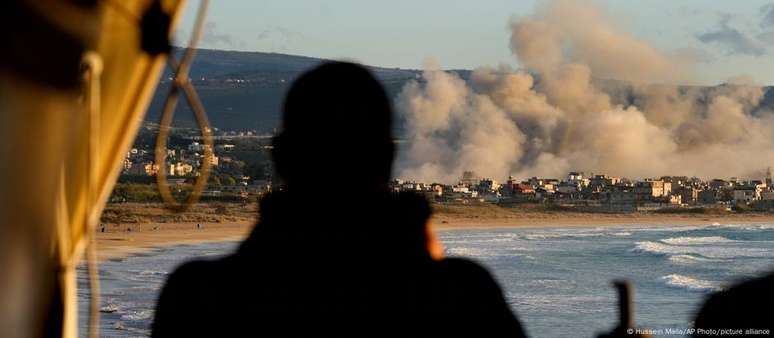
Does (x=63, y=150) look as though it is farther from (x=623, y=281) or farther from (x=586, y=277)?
(x=586, y=277)

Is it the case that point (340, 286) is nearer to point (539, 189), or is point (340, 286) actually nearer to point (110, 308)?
point (110, 308)

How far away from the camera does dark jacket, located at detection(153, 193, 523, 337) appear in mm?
1832

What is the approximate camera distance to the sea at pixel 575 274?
20.6 meters

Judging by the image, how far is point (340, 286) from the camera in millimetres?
1841

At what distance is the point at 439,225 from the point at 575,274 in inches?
1703

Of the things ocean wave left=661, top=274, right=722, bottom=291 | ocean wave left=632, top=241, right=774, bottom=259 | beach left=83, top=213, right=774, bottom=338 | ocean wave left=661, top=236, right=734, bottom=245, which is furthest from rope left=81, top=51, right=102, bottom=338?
ocean wave left=661, top=236, right=734, bottom=245

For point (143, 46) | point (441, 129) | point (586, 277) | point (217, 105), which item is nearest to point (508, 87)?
point (441, 129)

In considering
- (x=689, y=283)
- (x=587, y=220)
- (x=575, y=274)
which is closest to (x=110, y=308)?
(x=689, y=283)

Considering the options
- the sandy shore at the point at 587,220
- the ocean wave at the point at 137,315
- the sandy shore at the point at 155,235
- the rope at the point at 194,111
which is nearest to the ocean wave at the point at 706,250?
the sandy shore at the point at 155,235

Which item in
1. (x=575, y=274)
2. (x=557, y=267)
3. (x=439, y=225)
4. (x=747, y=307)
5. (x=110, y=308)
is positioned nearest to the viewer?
(x=747, y=307)

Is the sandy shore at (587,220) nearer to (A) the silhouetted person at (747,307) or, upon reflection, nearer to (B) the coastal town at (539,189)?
(B) the coastal town at (539,189)

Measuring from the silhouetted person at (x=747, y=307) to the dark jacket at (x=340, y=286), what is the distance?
42cm

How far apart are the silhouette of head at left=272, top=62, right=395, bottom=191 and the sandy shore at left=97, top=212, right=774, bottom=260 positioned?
38.2 metres

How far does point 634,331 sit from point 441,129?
147881 mm
